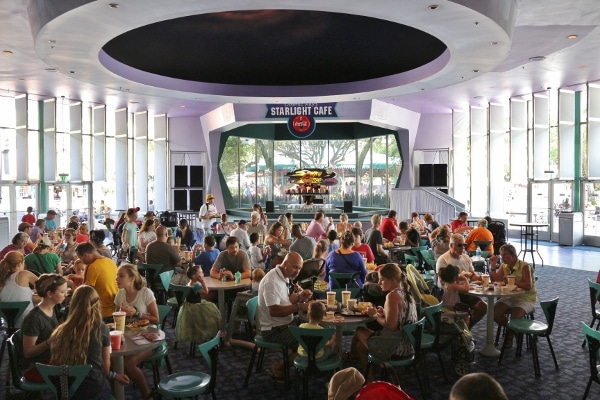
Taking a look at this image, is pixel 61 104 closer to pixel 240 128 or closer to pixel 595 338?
pixel 240 128

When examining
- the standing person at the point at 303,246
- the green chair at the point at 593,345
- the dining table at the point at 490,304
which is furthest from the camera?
the standing person at the point at 303,246

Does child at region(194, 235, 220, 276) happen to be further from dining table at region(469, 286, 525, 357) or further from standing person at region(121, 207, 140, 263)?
dining table at region(469, 286, 525, 357)

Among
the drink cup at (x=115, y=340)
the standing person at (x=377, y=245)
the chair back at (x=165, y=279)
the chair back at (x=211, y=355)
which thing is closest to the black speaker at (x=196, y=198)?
the standing person at (x=377, y=245)

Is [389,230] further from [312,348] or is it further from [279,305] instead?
[312,348]

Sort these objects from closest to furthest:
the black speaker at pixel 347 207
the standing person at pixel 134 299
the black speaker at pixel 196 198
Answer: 1. the standing person at pixel 134 299
2. the black speaker at pixel 196 198
3. the black speaker at pixel 347 207

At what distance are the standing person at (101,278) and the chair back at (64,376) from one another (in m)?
1.89

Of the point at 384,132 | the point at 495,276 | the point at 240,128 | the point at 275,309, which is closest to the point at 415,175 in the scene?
the point at 384,132

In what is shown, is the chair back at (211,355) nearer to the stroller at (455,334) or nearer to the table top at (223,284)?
the stroller at (455,334)

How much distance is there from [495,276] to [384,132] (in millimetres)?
16463

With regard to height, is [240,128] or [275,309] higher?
[240,128]

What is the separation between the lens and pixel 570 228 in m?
16.7

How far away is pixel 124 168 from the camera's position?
2133 cm

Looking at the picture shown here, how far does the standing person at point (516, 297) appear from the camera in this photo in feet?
21.9

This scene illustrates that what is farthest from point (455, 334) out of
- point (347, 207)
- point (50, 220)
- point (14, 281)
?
point (347, 207)
